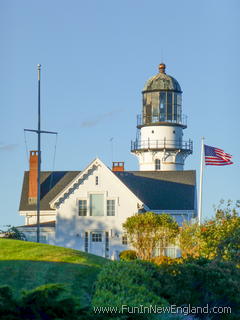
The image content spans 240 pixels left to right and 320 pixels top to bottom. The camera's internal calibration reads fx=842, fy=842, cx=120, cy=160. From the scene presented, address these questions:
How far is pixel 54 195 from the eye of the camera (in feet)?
214

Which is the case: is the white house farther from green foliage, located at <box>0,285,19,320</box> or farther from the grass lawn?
green foliage, located at <box>0,285,19,320</box>

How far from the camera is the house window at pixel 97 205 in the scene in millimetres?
59312

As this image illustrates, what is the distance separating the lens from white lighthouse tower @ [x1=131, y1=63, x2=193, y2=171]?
251 feet

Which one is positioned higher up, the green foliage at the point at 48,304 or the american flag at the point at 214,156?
the american flag at the point at 214,156

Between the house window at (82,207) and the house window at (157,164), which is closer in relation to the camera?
the house window at (82,207)

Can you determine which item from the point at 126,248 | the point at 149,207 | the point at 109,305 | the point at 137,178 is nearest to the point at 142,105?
the point at 137,178

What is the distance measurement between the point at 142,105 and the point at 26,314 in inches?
2505

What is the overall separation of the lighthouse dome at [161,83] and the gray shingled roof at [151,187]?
455 inches

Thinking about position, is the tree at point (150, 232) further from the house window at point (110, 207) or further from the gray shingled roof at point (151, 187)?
the gray shingled roof at point (151, 187)

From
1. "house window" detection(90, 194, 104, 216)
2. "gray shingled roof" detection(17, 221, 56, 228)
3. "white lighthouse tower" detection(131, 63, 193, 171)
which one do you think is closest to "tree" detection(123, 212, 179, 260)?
"house window" detection(90, 194, 104, 216)

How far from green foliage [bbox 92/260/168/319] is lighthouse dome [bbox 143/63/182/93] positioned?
53.7 m

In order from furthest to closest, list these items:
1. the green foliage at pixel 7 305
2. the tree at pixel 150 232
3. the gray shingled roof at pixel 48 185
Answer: the gray shingled roof at pixel 48 185, the tree at pixel 150 232, the green foliage at pixel 7 305

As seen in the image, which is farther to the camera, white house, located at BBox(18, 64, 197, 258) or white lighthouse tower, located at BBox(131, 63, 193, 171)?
white lighthouse tower, located at BBox(131, 63, 193, 171)

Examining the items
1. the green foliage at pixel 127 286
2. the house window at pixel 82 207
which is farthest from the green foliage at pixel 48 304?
the house window at pixel 82 207
